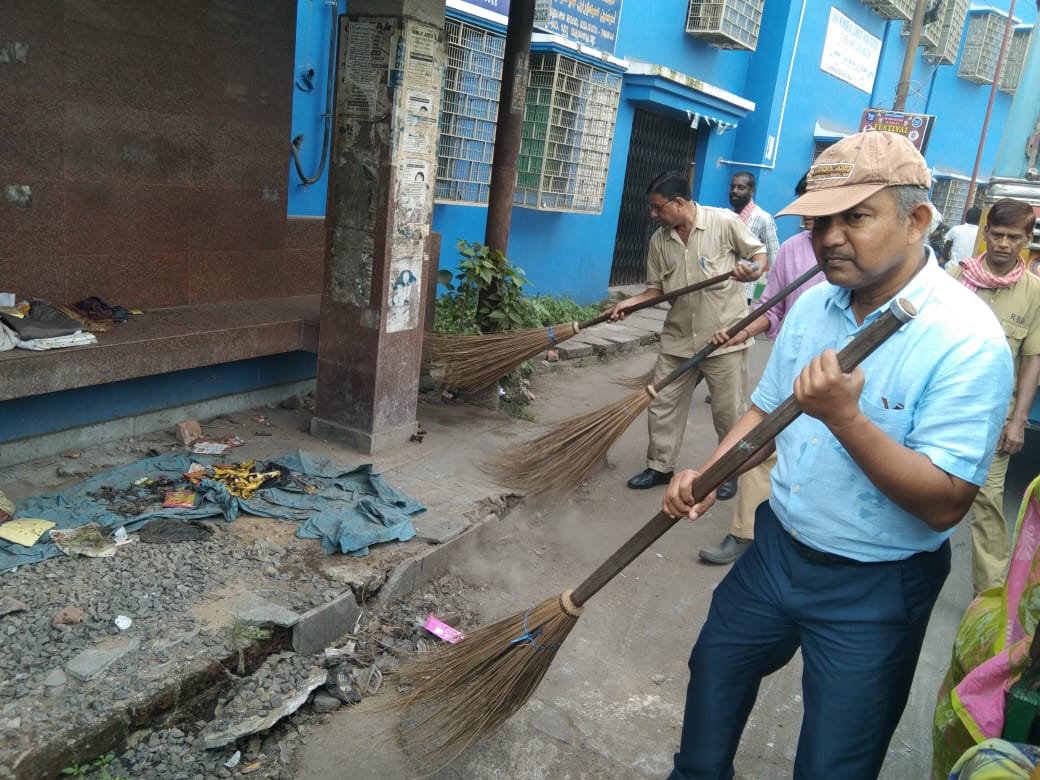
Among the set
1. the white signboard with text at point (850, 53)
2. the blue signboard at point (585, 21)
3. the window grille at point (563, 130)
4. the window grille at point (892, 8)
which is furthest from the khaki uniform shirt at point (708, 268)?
the window grille at point (892, 8)

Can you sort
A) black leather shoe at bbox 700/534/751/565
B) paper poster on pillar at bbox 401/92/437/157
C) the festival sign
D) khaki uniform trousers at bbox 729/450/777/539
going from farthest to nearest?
the festival sign < paper poster on pillar at bbox 401/92/437/157 < black leather shoe at bbox 700/534/751/565 < khaki uniform trousers at bbox 729/450/777/539

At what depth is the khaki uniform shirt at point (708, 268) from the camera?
4637 millimetres

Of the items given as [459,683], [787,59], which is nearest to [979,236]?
[459,683]

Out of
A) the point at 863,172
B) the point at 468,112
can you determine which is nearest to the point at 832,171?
the point at 863,172

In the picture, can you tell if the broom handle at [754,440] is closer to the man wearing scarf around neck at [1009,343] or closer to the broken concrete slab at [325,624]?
the broken concrete slab at [325,624]

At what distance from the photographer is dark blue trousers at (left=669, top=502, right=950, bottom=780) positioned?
177 cm

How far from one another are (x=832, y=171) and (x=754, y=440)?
590mm

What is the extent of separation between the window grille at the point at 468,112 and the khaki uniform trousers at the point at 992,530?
5.09 meters

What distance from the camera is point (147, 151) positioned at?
459 centimetres

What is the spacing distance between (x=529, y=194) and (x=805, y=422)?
23.5 feet

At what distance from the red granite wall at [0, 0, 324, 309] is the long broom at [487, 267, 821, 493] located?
224cm

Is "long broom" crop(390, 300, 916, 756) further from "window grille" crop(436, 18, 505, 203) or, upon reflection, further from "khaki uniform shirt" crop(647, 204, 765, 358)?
"window grille" crop(436, 18, 505, 203)

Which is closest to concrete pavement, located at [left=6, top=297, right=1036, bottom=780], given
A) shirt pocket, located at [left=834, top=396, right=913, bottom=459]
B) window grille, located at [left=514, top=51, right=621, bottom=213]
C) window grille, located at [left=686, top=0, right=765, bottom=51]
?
shirt pocket, located at [left=834, top=396, right=913, bottom=459]

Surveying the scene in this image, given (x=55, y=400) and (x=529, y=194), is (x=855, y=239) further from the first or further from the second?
(x=529, y=194)
